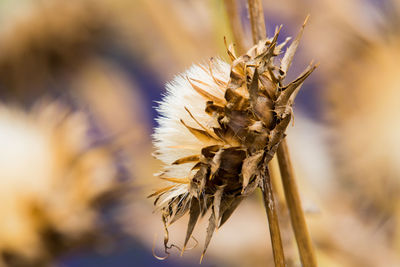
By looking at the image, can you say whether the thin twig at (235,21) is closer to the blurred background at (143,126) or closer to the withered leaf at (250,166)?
the blurred background at (143,126)

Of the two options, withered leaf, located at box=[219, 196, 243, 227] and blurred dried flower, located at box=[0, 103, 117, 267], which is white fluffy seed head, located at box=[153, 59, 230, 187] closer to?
withered leaf, located at box=[219, 196, 243, 227]

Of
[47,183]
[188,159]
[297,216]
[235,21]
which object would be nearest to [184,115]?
[188,159]

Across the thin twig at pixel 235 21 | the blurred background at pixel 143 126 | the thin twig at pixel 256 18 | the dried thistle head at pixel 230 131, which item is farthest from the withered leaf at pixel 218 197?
the blurred background at pixel 143 126

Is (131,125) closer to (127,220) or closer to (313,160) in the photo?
(127,220)

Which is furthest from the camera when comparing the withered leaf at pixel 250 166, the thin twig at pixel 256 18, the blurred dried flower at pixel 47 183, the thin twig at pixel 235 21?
the blurred dried flower at pixel 47 183

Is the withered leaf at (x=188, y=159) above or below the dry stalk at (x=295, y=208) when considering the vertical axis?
above

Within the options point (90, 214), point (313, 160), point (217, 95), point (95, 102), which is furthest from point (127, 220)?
point (217, 95)
